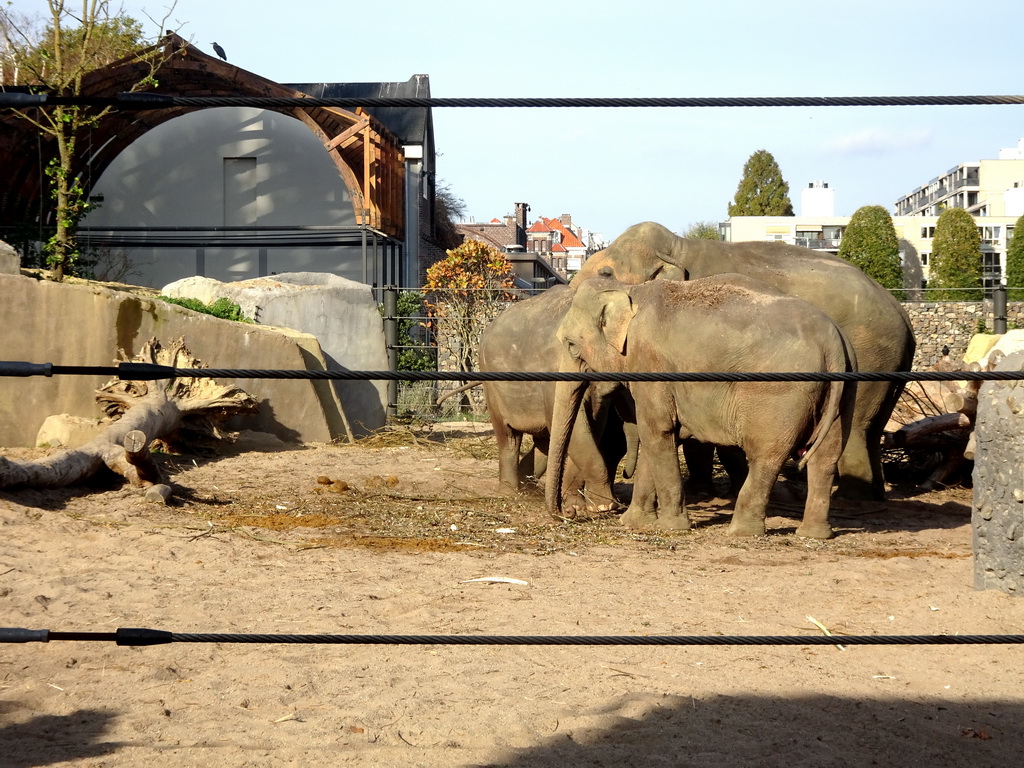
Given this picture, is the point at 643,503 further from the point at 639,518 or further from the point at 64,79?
the point at 64,79

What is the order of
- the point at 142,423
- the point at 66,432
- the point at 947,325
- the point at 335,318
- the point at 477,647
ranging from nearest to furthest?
the point at 477,647, the point at 142,423, the point at 66,432, the point at 335,318, the point at 947,325

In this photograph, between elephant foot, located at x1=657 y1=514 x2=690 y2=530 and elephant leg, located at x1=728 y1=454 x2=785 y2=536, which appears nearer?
elephant leg, located at x1=728 y1=454 x2=785 y2=536

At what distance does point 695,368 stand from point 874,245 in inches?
1233

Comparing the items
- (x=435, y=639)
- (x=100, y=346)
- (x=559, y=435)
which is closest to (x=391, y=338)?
(x=100, y=346)

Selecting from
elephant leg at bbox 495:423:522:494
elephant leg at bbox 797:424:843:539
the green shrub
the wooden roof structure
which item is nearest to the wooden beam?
the wooden roof structure

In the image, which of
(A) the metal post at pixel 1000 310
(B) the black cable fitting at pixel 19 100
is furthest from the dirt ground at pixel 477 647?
(A) the metal post at pixel 1000 310

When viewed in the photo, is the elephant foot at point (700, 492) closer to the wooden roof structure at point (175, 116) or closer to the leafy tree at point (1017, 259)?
the wooden roof structure at point (175, 116)

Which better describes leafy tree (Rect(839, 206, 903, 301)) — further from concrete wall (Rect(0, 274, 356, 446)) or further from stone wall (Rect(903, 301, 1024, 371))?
concrete wall (Rect(0, 274, 356, 446))

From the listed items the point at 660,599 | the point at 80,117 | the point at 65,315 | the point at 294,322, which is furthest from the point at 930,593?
the point at 80,117

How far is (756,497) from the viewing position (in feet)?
23.1

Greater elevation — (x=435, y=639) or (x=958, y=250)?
(x=958, y=250)

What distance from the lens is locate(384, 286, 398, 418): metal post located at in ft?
46.4

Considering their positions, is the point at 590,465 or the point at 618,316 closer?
the point at 618,316

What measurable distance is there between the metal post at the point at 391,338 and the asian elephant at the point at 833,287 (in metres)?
5.61
